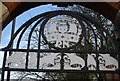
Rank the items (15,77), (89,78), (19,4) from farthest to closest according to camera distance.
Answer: (15,77) < (89,78) < (19,4)

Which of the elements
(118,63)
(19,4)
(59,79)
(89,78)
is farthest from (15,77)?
(118,63)

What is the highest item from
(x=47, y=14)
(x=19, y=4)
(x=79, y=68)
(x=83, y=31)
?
(x=19, y=4)

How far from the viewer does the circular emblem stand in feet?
9.65

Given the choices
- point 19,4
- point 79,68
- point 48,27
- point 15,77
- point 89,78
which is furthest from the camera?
point 15,77

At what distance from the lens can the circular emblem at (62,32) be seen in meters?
2.94

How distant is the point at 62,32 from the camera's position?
302 centimetres

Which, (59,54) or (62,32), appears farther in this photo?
(62,32)

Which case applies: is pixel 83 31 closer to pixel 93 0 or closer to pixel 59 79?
pixel 93 0

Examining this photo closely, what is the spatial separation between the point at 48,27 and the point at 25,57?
1.99 ft

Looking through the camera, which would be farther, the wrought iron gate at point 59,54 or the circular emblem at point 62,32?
the circular emblem at point 62,32

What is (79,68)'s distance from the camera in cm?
280

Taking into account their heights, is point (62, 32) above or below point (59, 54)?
above

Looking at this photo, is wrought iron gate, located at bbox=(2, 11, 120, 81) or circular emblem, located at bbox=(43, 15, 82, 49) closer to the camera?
wrought iron gate, located at bbox=(2, 11, 120, 81)

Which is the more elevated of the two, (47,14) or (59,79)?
(47,14)
